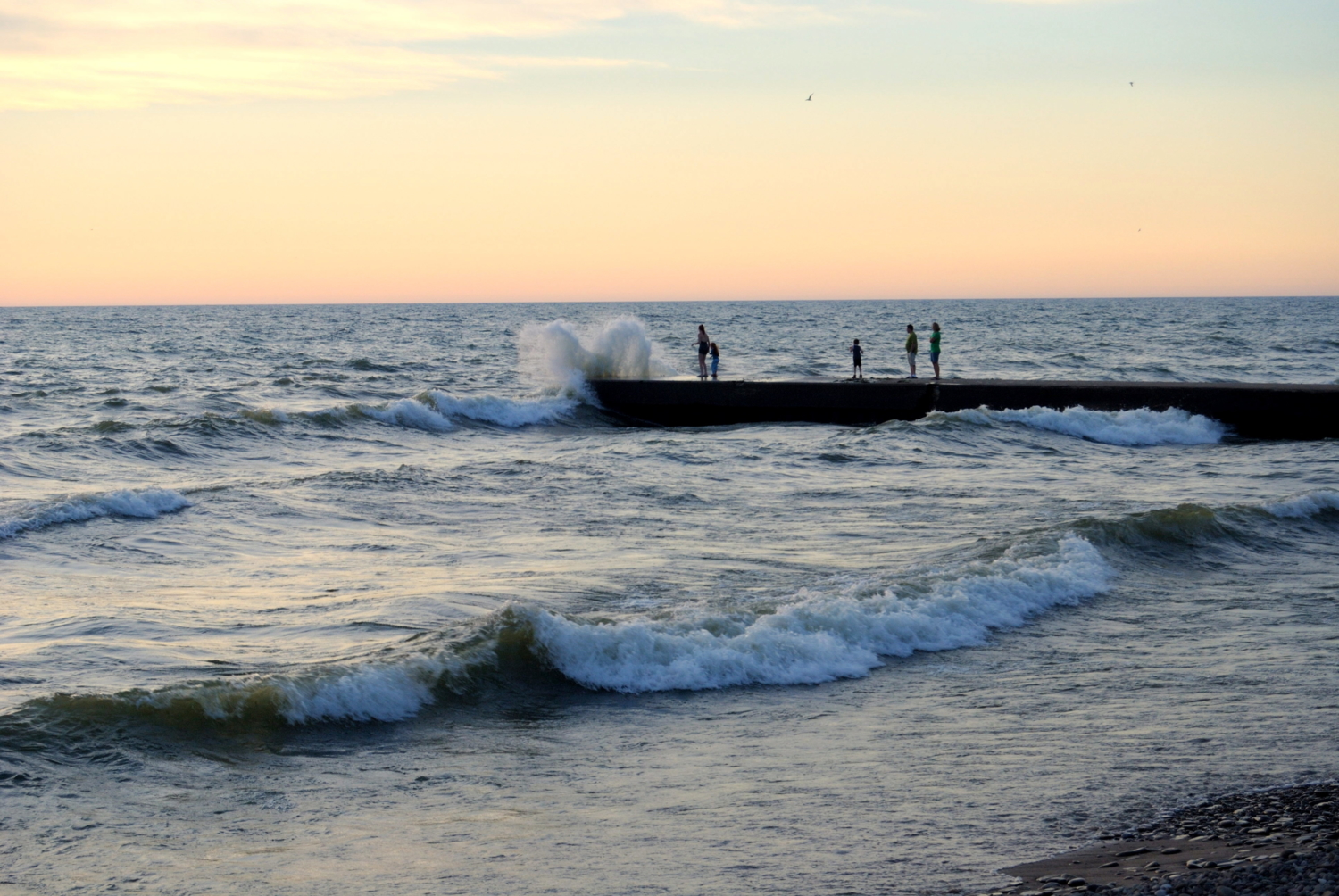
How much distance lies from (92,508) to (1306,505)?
1375 cm

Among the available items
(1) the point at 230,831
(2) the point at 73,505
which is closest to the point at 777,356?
(2) the point at 73,505

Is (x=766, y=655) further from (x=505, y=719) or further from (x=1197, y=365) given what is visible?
(x=1197, y=365)

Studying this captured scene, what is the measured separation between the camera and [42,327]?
267ft

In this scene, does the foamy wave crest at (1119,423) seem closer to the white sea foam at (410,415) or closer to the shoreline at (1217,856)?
the white sea foam at (410,415)

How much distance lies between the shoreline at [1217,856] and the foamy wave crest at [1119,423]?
17602 millimetres

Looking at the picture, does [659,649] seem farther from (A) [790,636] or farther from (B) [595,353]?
(B) [595,353]

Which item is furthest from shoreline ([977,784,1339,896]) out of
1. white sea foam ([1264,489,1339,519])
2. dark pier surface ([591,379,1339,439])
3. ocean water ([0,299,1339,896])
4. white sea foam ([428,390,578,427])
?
white sea foam ([428,390,578,427])

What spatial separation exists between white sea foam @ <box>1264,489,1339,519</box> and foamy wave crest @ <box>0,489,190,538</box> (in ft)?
41.6

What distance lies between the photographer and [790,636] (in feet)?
27.5

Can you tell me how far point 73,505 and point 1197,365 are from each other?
39.2m

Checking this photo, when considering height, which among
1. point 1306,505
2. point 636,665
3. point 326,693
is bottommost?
point 636,665

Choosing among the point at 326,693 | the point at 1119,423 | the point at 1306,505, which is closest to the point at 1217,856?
the point at 326,693

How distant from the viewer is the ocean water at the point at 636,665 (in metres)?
5.12

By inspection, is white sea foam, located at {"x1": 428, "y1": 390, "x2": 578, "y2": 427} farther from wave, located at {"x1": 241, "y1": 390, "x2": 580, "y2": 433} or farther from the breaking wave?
the breaking wave
